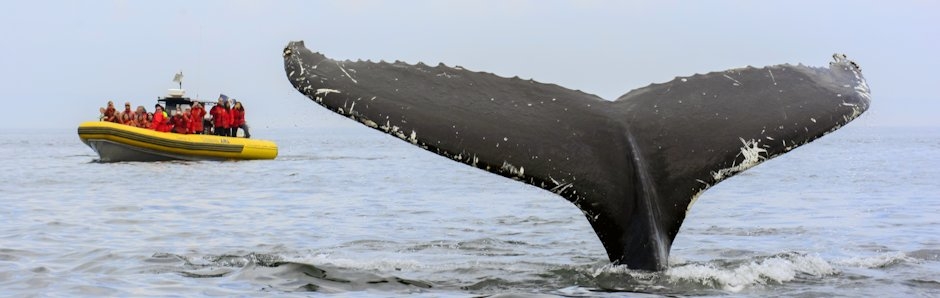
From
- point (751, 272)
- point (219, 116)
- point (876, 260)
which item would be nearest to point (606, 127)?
point (751, 272)

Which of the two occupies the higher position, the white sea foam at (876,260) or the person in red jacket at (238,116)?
the person in red jacket at (238,116)

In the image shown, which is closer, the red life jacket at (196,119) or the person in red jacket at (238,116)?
the red life jacket at (196,119)

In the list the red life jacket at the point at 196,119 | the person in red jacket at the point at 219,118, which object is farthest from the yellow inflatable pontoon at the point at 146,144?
the person in red jacket at the point at 219,118

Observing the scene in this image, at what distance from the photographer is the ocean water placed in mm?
7023

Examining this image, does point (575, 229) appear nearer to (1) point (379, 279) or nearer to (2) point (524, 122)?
(1) point (379, 279)

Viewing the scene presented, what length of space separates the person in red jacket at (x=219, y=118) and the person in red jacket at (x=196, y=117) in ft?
2.99

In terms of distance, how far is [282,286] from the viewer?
23.6 feet

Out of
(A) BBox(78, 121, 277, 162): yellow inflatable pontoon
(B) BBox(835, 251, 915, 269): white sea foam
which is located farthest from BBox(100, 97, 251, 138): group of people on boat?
(B) BBox(835, 251, 915, 269): white sea foam

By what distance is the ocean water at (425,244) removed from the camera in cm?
702

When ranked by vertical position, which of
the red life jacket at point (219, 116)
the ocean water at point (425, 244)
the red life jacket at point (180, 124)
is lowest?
the ocean water at point (425, 244)

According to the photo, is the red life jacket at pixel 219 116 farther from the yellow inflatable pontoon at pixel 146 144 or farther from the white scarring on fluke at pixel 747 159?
the white scarring on fluke at pixel 747 159

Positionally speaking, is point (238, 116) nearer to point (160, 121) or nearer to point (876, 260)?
point (160, 121)

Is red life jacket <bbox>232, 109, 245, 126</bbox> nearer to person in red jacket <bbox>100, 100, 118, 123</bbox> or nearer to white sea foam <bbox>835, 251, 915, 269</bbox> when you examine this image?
person in red jacket <bbox>100, 100, 118, 123</bbox>

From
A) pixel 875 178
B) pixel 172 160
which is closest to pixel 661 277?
pixel 875 178
